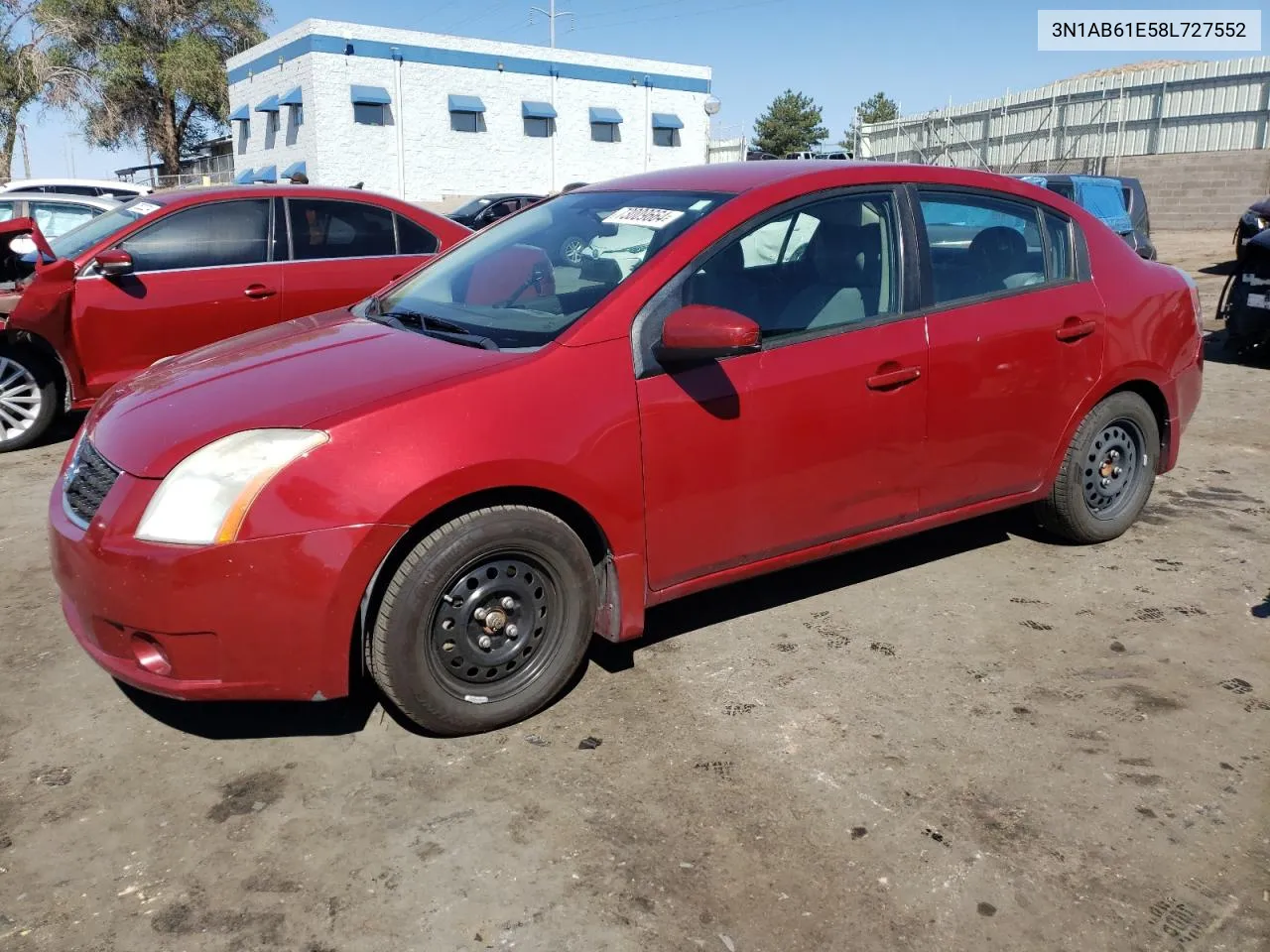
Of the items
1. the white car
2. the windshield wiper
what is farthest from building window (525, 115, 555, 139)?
the windshield wiper

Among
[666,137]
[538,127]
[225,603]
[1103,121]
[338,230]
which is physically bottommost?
[225,603]

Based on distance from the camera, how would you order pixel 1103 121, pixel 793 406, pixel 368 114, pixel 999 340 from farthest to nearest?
1. pixel 368 114
2. pixel 1103 121
3. pixel 999 340
4. pixel 793 406

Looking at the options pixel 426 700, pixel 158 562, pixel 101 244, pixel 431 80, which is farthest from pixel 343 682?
pixel 431 80

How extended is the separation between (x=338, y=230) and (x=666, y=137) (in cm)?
3727

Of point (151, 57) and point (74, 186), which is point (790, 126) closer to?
point (151, 57)

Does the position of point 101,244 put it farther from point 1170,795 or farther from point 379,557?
point 1170,795

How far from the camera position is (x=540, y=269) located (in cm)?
368

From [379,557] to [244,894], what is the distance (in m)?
0.88

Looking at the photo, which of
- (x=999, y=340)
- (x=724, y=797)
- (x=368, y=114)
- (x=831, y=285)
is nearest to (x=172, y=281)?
(x=831, y=285)

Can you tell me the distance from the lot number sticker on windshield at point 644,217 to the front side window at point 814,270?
10.1 inches

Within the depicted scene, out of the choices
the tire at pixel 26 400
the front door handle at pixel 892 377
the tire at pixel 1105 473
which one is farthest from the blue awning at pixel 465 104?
the front door handle at pixel 892 377

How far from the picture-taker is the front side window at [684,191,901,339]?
3.45 metres

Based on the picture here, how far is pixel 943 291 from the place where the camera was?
12.7ft

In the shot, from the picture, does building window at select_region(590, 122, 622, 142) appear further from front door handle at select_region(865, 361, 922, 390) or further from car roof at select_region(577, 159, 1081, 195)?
front door handle at select_region(865, 361, 922, 390)
